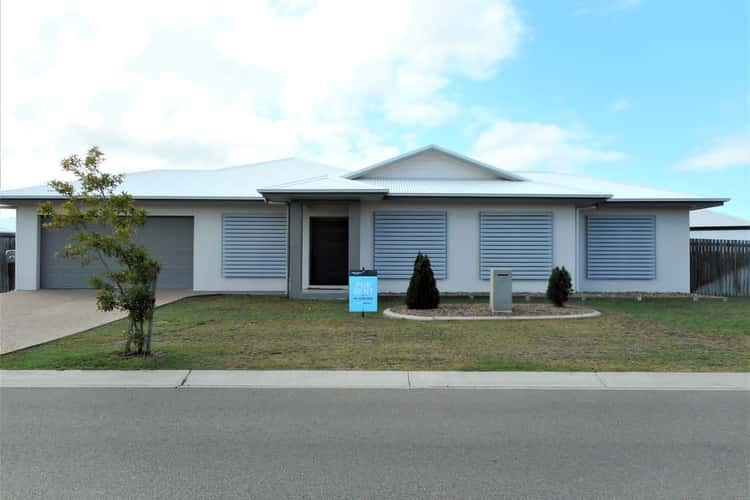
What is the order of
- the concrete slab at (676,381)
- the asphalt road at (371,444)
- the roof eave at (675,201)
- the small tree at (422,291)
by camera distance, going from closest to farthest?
the asphalt road at (371,444), the concrete slab at (676,381), the small tree at (422,291), the roof eave at (675,201)

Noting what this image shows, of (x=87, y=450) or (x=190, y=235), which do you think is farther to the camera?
(x=190, y=235)

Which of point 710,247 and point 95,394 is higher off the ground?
point 710,247

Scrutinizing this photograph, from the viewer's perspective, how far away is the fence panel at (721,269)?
2089 cm

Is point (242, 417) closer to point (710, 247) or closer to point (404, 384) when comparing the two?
point (404, 384)

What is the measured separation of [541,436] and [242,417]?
10.2 ft

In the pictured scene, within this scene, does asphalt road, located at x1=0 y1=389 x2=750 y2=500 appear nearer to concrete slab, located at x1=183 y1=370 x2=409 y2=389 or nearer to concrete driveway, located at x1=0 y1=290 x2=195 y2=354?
concrete slab, located at x1=183 y1=370 x2=409 y2=389

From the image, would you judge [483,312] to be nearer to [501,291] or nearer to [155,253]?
[501,291]

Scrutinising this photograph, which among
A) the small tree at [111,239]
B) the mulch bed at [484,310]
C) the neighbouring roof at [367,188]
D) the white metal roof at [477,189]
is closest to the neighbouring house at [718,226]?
the neighbouring roof at [367,188]

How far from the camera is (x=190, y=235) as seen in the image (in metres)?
19.9

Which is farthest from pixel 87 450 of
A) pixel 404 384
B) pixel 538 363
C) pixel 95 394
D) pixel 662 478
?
Answer: pixel 538 363

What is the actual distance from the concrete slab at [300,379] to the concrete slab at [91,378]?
31 cm

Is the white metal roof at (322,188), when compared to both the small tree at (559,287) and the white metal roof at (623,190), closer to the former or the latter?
the small tree at (559,287)

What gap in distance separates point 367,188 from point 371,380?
9598mm

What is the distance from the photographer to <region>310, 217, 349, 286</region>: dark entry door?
20.1 metres
